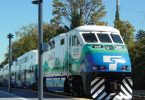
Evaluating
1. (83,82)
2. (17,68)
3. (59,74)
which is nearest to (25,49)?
(17,68)

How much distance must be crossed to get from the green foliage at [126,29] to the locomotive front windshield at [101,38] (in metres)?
25.6

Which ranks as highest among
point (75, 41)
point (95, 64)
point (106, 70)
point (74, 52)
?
point (75, 41)

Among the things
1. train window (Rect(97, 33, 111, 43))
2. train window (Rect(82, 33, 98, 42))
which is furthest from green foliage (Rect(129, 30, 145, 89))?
train window (Rect(82, 33, 98, 42))

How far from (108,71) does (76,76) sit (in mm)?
3205

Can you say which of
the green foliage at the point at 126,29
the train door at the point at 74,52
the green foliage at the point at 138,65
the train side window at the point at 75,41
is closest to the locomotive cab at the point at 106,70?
the train door at the point at 74,52

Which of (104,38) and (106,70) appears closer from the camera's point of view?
(106,70)

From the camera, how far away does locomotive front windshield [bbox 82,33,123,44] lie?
24.8 m

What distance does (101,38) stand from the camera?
81.9ft

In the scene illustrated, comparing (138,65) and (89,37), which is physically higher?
(89,37)

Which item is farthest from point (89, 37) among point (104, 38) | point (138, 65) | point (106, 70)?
point (138, 65)

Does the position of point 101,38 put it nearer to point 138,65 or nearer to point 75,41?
point 75,41

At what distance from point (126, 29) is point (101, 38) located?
27.2 meters

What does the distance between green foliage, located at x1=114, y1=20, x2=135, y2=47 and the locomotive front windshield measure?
83.8ft

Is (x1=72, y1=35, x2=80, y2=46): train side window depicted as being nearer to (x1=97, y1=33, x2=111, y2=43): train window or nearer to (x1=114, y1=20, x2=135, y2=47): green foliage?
(x1=97, y1=33, x2=111, y2=43): train window
